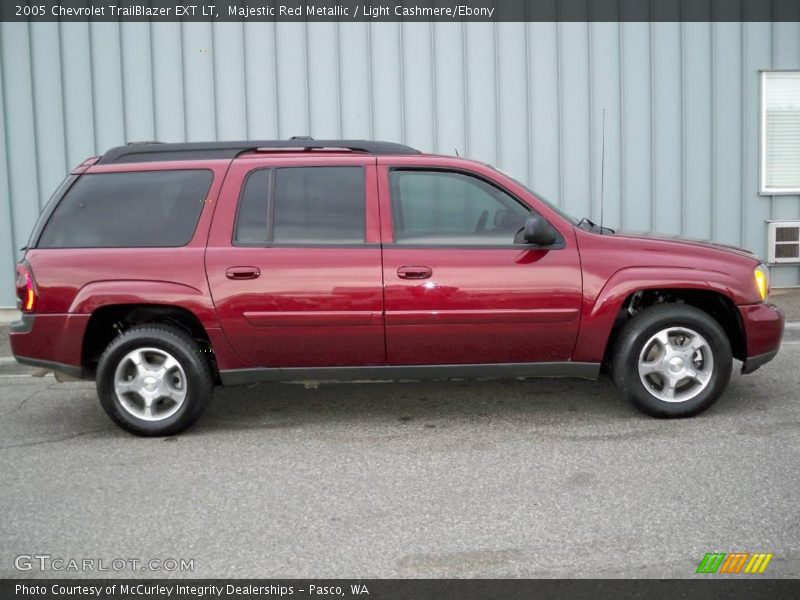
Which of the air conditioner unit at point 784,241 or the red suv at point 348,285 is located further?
the air conditioner unit at point 784,241

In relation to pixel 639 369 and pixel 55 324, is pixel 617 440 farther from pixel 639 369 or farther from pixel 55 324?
pixel 55 324

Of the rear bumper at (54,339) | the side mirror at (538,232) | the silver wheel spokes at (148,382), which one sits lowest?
the silver wheel spokes at (148,382)

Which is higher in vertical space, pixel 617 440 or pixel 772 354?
pixel 772 354

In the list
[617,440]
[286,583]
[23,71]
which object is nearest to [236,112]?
[23,71]

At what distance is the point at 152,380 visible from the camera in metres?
5.46

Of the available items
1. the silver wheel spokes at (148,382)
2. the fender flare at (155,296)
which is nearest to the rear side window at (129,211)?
the fender flare at (155,296)

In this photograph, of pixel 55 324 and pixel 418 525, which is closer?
pixel 418 525

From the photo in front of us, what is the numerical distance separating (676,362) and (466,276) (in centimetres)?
146

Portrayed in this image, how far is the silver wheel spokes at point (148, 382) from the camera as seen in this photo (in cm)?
545

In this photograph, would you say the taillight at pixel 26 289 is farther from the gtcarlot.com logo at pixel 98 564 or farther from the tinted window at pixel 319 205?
the gtcarlot.com logo at pixel 98 564

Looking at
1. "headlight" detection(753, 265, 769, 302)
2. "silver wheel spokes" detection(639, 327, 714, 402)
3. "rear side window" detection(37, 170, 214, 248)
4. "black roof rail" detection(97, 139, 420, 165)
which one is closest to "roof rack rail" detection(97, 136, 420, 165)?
"black roof rail" detection(97, 139, 420, 165)

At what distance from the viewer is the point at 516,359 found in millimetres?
5523

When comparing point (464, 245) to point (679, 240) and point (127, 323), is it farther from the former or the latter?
point (127, 323)

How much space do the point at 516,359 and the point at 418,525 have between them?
1800 millimetres
